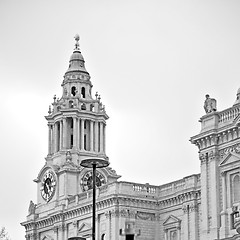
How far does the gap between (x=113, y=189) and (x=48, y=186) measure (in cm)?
1582

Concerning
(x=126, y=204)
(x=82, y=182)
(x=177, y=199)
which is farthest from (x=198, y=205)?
(x=82, y=182)

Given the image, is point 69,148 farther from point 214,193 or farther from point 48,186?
point 214,193

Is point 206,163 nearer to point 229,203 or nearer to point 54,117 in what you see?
point 229,203

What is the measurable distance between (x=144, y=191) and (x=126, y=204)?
2543mm

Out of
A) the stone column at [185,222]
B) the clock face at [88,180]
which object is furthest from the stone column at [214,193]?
the clock face at [88,180]

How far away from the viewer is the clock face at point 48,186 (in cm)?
9462

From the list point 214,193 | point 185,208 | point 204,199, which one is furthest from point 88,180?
point 214,193

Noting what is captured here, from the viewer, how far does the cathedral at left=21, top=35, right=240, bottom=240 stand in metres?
60.4

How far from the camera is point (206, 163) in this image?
2454 inches

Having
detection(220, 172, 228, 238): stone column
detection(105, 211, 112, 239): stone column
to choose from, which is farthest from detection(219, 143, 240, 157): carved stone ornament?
detection(105, 211, 112, 239): stone column

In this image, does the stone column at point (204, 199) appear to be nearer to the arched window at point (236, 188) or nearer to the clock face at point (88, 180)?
the arched window at point (236, 188)

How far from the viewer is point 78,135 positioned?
312 ft

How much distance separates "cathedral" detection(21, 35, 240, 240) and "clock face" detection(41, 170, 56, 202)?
0.11 metres

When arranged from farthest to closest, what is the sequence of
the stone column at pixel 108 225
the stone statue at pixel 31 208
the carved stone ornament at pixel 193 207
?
the stone statue at pixel 31 208, the stone column at pixel 108 225, the carved stone ornament at pixel 193 207
